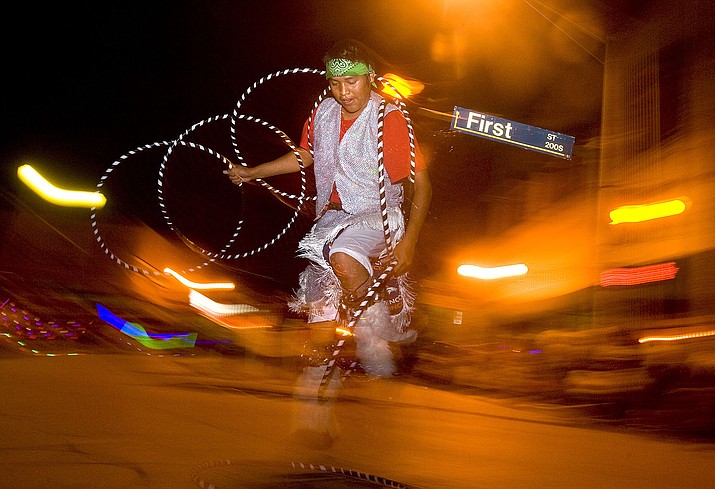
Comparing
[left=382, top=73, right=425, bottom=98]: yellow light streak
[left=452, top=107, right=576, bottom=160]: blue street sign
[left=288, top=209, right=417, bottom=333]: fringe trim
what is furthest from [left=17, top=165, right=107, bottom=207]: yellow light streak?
[left=452, top=107, right=576, bottom=160]: blue street sign

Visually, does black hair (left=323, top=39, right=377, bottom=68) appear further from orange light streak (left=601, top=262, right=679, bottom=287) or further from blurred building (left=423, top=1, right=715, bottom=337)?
orange light streak (left=601, top=262, right=679, bottom=287)

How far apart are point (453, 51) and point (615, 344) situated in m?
8.24

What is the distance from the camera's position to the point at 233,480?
2.77 metres

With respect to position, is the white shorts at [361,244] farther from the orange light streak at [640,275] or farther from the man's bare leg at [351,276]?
the orange light streak at [640,275]

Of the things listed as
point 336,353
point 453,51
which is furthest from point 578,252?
point 336,353

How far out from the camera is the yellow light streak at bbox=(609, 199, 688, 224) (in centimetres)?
842

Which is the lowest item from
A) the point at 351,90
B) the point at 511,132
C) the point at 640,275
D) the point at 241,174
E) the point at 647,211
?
the point at 241,174

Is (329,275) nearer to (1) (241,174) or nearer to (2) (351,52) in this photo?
(1) (241,174)

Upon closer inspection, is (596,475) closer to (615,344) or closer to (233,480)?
(233,480)

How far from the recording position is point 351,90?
3.90 meters

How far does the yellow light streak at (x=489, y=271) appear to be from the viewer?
10.9m

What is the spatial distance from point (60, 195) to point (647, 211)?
699 centimetres

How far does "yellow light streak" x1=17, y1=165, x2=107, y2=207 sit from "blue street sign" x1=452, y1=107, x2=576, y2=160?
20.1 feet

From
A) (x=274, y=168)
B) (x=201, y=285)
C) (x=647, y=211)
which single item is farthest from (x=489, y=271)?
(x=274, y=168)
